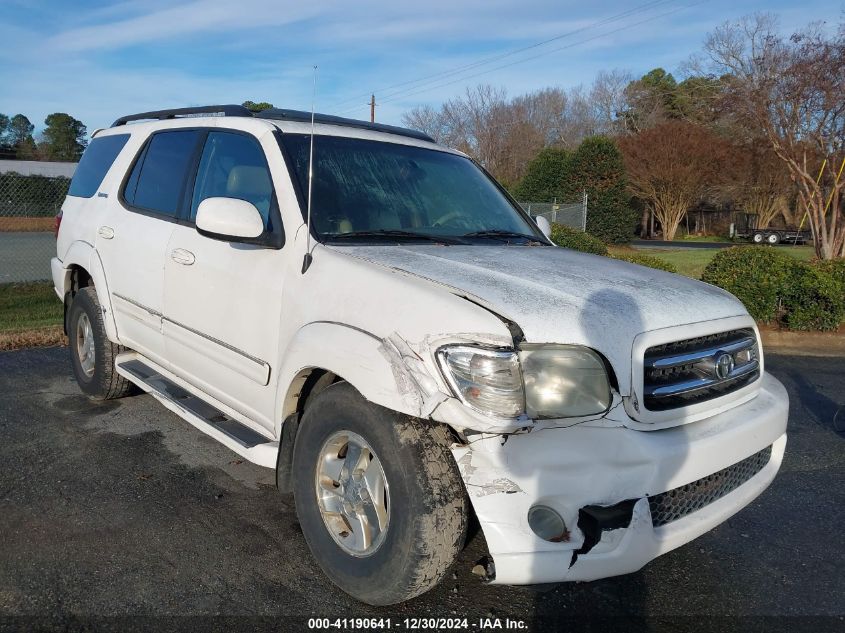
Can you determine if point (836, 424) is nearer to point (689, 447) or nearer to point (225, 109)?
point (689, 447)

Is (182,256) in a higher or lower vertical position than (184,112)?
lower

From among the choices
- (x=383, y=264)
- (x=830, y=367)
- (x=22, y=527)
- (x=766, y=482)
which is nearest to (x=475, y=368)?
(x=383, y=264)

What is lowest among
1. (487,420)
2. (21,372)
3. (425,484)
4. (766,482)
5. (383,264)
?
(21,372)

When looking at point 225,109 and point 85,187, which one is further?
point 85,187

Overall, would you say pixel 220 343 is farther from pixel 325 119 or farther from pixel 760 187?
pixel 760 187

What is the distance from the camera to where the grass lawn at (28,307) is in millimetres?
8289

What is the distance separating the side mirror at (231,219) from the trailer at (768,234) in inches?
1413

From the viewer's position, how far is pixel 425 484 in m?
2.44

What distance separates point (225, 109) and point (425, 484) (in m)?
2.79

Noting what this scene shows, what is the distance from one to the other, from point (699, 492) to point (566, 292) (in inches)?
37.2

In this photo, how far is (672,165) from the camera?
37.5 metres

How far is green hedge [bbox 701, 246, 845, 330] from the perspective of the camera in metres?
9.00

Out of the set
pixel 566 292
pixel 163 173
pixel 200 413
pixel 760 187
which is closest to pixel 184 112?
pixel 163 173

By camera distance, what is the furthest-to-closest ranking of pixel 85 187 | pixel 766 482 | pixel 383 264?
1. pixel 85 187
2. pixel 766 482
3. pixel 383 264
